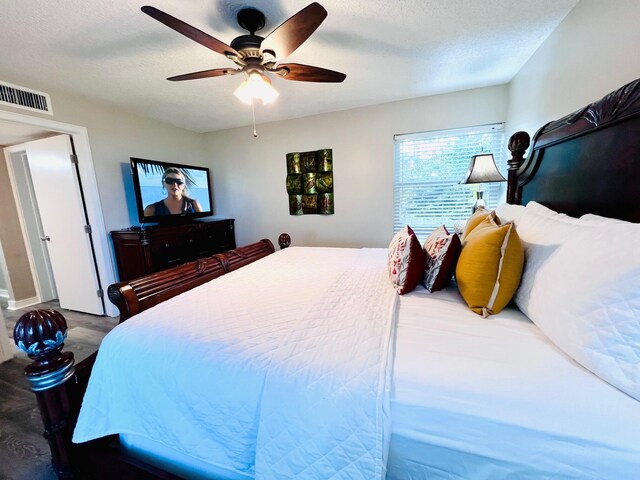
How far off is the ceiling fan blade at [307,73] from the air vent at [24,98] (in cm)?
232

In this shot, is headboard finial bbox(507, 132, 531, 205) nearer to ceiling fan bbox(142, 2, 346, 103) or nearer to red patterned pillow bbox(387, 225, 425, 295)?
red patterned pillow bbox(387, 225, 425, 295)

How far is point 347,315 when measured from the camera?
106 cm

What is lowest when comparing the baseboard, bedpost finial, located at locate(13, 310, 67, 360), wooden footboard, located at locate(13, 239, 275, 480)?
the baseboard

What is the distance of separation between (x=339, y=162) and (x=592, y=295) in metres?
2.93

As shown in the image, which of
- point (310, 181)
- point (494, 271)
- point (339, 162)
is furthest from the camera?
point (310, 181)

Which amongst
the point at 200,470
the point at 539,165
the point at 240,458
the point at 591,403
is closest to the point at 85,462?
the point at 200,470

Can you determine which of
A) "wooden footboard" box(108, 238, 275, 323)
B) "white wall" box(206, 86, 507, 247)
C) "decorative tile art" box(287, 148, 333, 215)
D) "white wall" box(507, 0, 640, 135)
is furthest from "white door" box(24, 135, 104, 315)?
"white wall" box(507, 0, 640, 135)

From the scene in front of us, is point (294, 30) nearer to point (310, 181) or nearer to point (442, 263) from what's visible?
point (442, 263)

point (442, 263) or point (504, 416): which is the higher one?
point (442, 263)

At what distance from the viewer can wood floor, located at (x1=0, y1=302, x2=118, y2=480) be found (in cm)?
126

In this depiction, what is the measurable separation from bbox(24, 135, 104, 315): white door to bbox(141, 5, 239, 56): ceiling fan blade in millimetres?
2258

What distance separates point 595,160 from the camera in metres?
1.08

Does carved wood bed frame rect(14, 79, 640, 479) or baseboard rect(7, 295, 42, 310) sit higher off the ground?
carved wood bed frame rect(14, 79, 640, 479)

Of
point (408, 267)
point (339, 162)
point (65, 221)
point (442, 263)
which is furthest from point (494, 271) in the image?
point (65, 221)
